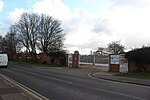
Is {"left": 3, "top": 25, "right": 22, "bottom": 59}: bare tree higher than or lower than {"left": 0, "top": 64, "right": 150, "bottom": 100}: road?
higher

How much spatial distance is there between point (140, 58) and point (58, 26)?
4481 centimetres

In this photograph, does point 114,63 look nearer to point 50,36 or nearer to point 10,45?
point 50,36

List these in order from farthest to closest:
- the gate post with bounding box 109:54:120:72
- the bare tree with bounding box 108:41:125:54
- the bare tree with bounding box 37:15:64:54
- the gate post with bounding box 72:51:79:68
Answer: the bare tree with bounding box 108:41:125:54 → the bare tree with bounding box 37:15:64:54 → the gate post with bounding box 72:51:79:68 → the gate post with bounding box 109:54:120:72

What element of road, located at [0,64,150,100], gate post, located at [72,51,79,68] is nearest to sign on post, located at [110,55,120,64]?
gate post, located at [72,51,79,68]

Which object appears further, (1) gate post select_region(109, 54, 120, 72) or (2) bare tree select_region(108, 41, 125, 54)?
(2) bare tree select_region(108, 41, 125, 54)

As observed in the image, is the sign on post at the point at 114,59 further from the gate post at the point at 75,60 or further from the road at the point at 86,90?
the road at the point at 86,90

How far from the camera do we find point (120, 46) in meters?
95.9

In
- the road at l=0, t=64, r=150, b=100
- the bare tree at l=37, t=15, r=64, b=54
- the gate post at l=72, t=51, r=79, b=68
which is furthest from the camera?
the bare tree at l=37, t=15, r=64, b=54

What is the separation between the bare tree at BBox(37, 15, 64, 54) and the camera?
73438 mm

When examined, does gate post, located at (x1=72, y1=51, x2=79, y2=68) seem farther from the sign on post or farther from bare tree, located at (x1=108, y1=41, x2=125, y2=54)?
bare tree, located at (x1=108, y1=41, x2=125, y2=54)

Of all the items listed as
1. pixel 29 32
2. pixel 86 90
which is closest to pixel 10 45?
pixel 29 32

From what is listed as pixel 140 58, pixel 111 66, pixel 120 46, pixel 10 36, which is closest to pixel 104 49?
pixel 120 46

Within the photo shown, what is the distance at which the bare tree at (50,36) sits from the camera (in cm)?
7344

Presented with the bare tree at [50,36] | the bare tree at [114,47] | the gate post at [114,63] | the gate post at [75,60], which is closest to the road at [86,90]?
the gate post at [114,63]
